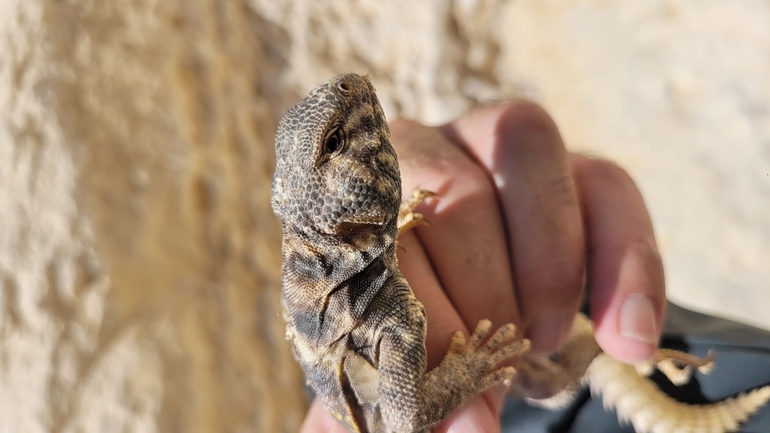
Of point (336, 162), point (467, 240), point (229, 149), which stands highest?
point (229, 149)

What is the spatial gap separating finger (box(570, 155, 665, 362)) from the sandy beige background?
137 cm

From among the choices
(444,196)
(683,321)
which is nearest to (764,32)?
(683,321)

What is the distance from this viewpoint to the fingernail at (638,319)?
5.00ft

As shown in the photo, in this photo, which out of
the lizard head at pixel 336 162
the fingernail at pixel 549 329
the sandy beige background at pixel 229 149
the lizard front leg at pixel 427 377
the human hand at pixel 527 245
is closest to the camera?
the lizard head at pixel 336 162

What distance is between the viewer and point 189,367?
2.56 metres

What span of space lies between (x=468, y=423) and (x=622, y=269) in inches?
27.0

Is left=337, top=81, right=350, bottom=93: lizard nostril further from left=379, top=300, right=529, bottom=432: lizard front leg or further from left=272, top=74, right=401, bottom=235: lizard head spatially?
left=379, top=300, right=529, bottom=432: lizard front leg

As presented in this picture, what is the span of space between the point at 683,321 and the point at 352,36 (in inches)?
96.5

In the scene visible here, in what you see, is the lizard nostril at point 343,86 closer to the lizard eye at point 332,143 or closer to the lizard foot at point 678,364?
the lizard eye at point 332,143

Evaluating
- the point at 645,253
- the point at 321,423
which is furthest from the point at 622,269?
the point at 321,423

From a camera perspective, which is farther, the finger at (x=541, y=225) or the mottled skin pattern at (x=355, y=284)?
the finger at (x=541, y=225)

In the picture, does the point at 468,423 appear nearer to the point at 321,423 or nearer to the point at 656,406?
the point at 321,423

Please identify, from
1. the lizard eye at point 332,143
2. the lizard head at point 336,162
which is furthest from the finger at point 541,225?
the lizard eye at point 332,143

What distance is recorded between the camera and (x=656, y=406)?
1890 millimetres
